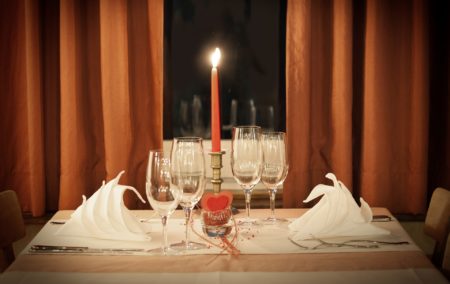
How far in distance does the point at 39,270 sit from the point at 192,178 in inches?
13.8

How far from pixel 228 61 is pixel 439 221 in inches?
54.5

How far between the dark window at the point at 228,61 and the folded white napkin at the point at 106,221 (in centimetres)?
135

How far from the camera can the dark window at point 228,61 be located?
267cm

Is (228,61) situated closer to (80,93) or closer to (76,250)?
(80,93)

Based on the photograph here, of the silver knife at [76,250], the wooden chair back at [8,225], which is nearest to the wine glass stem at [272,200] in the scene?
the silver knife at [76,250]

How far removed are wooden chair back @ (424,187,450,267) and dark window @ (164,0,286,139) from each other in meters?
1.14

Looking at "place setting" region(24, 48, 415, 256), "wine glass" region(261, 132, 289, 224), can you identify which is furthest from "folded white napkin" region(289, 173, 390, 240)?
"wine glass" region(261, 132, 289, 224)

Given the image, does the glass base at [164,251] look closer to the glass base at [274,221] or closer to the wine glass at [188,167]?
the wine glass at [188,167]

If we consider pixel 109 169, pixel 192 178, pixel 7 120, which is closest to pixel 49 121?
pixel 7 120

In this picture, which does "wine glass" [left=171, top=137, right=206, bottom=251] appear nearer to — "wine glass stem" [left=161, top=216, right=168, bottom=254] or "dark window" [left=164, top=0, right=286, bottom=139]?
"wine glass stem" [left=161, top=216, right=168, bottom=254]

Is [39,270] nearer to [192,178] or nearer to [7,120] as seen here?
[192,178]

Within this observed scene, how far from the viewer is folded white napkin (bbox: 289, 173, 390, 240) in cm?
132

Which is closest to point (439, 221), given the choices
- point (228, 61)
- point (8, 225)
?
point (8, 225)

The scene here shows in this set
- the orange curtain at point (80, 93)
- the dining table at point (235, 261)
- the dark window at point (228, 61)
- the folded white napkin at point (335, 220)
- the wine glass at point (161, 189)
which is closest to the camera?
the dining table at point (235, 261)
